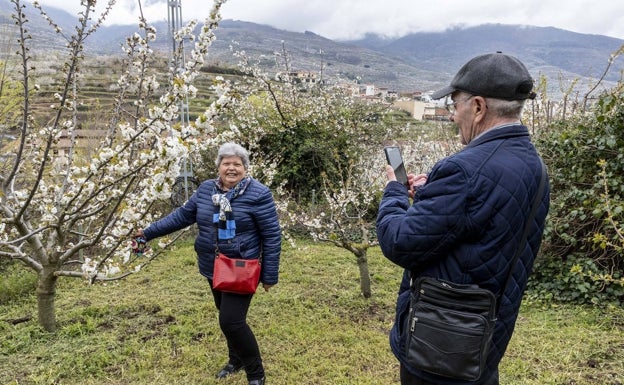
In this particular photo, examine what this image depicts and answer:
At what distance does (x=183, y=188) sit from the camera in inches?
311

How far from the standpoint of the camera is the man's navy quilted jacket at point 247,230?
2695 millimetres

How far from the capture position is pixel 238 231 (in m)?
2.70

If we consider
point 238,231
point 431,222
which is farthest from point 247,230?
point 431,222

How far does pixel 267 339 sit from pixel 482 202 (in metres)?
2.86

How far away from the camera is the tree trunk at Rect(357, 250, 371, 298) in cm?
451

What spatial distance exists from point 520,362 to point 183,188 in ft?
21.4

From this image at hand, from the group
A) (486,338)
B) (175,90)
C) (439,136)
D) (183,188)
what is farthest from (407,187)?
(439,136)

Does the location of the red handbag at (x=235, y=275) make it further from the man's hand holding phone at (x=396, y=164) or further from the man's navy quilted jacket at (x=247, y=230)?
the man's hand holding phone at (x=396, y=164)

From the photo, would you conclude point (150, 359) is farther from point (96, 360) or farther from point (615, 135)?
point (615, 135)

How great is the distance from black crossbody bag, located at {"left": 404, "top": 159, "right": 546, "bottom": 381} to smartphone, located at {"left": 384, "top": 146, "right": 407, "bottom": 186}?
48cm

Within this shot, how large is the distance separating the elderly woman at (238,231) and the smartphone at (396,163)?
1.18 meters

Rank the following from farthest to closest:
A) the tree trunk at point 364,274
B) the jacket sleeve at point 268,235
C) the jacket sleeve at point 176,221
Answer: the tree trunk at point 364,274
the jacket sleeve at point 176,221
the jacket sleeve at point 268,235

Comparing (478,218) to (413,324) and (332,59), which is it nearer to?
(413,324)

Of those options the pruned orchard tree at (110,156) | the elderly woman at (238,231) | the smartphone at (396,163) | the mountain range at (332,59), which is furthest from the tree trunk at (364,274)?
the smartphone at (396,163)
